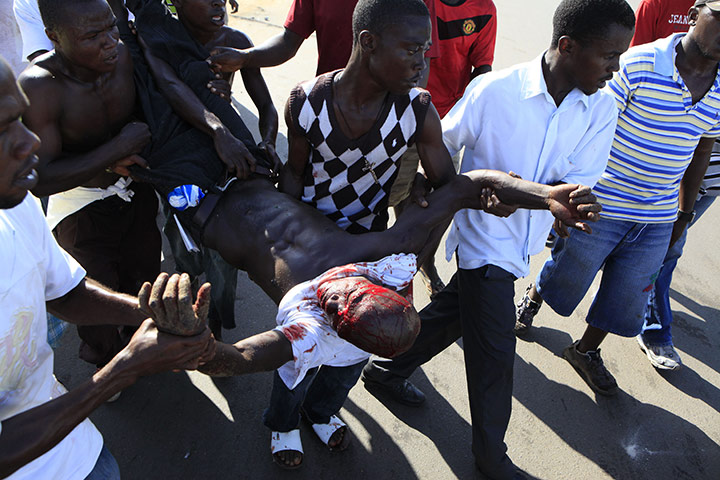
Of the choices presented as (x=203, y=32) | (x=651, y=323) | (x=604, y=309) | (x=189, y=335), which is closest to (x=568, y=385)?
(x=604, y=309)

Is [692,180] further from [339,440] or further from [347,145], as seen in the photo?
[339,440]

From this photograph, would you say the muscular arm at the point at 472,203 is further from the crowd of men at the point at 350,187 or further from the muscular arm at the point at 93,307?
the muscular arm at the point at 93,307

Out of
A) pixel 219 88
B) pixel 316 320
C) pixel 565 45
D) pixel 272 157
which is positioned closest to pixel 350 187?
pixel 272 157

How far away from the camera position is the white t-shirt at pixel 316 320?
199 centimetres

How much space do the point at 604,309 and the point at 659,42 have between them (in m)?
1.39

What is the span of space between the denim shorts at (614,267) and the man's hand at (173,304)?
213 cm

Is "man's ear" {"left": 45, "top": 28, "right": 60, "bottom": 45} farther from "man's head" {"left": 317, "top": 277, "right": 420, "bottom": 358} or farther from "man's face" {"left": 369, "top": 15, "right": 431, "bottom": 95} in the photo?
"man's head" {"left": 317, "top": 277, "right": 420, "bottom": 358}

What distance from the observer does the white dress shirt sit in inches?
94.4

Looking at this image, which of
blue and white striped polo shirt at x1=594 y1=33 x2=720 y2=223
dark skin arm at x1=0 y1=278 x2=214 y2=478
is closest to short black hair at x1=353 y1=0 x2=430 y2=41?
blue and white striped polo shirt at x1=594 y1=33 x2=720 y2=223

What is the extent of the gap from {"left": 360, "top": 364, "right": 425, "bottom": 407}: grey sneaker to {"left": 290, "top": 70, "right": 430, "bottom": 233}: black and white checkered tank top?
3.19ft

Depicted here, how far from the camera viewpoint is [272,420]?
2.60 meters

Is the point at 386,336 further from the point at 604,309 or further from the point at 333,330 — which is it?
the point at 604,309

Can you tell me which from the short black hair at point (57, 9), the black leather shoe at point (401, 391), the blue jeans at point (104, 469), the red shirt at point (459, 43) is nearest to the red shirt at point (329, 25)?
the red shirt at point (459, 43)

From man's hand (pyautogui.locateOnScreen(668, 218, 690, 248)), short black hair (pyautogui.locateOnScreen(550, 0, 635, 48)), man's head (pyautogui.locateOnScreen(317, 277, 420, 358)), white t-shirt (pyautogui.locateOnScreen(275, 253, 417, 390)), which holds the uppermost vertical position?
short black hair (pyautogui.locateOnScreen(550, 0, 635, 48))
